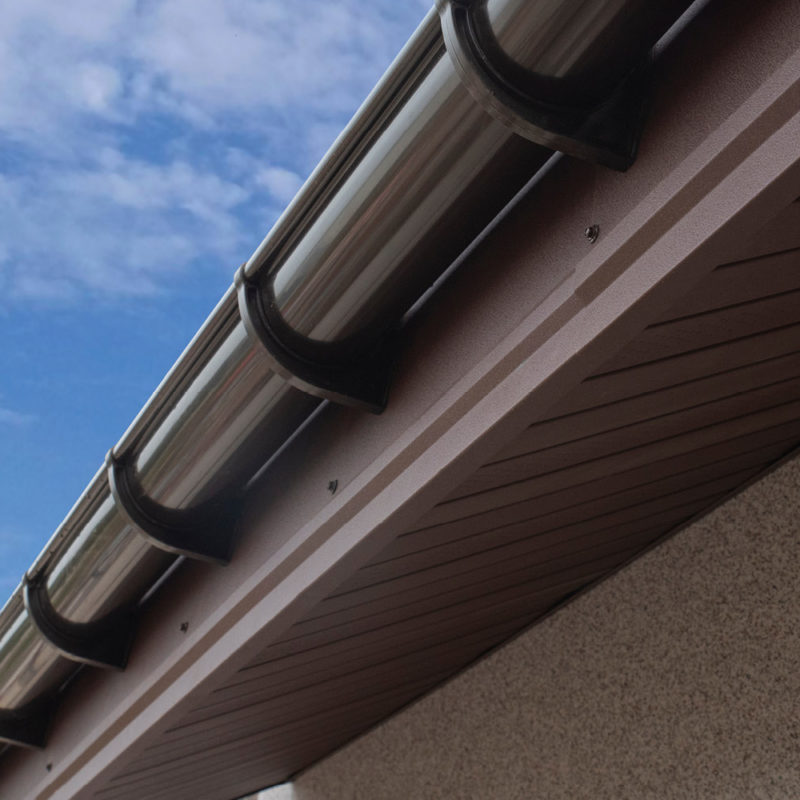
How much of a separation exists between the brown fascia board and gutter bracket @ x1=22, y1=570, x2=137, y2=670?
0.47 feet

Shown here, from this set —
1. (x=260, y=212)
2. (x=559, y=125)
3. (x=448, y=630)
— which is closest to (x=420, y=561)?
(x=448, y=630)

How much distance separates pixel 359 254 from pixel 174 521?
0.69 metres

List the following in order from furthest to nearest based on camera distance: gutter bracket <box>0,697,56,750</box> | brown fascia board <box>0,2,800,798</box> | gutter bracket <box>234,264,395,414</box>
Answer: gutter bracket <box>0,697,56,750</box>, gutter bracket <box>234,264,395,414</box>, brown fascia board <box>0,2,800,798</box>

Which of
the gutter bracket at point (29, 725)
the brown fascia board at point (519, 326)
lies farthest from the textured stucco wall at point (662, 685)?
the gutter bracket at point (29, 725)

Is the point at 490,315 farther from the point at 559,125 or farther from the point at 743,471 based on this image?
the point at 743,471

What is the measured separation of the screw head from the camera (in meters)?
1.18

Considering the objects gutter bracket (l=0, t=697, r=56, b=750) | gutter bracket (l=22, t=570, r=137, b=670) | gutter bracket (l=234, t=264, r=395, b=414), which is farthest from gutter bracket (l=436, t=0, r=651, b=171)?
gutter bracket (l=0, t=697, r=56, b=750)

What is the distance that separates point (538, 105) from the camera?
3.59 ft

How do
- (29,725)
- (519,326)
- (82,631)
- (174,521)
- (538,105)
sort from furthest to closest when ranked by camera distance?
(29,725) → (82,631) → (174,521) → (519,326) → (538,105)

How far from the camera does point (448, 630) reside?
2.48 metres

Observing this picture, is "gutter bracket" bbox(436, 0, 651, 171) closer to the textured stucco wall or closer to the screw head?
the screw head

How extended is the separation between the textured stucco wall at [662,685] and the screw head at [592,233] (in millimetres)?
1113

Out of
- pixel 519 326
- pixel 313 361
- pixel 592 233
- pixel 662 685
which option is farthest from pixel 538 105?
pixel 662 685

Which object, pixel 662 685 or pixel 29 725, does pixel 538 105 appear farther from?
pixel 29 725
